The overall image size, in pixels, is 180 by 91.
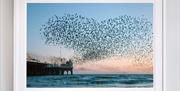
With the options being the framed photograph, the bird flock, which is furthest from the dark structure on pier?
the bird flock

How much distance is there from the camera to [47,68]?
230 centimetres

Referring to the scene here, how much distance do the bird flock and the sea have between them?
0.16m

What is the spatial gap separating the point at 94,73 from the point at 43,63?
0.40 m

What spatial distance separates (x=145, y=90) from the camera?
228 cm

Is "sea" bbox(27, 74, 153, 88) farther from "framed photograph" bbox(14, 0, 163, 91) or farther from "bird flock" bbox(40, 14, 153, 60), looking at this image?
"bird flock" bbox(40, 14, 153, 60)

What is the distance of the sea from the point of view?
2279mm

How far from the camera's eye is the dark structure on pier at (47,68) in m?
2.29
